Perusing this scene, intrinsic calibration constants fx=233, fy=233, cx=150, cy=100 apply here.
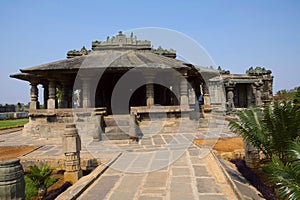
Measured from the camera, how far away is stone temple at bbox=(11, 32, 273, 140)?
1075 cm

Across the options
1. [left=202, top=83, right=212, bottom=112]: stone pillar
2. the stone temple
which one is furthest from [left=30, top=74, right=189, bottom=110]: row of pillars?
[left=202, top=83, right=212, bottom=112]: stone pillar

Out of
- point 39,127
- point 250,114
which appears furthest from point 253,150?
point 39,127

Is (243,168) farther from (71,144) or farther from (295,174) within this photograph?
(71,144)

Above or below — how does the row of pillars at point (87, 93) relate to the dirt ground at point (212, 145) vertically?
above

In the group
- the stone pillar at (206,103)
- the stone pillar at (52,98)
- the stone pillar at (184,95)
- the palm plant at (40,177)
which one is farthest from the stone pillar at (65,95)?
the palm plant at (40,177)

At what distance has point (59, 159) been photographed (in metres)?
6.67

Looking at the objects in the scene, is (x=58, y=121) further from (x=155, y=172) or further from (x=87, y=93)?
(x=155, y=172)

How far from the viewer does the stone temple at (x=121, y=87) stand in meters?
10.8

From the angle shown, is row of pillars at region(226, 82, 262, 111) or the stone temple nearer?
the stone temple

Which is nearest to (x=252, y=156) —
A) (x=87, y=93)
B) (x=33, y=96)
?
(x=87, y=93)

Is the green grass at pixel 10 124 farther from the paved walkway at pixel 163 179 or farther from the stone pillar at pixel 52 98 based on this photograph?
the paved walkway at pixel 163 179

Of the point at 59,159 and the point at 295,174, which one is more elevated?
the point at 295,174

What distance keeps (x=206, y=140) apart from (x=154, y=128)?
2.72 metres

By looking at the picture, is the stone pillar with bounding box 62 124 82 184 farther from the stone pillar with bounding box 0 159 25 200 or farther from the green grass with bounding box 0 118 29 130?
the green grass with bounding box 0 118 29 130
